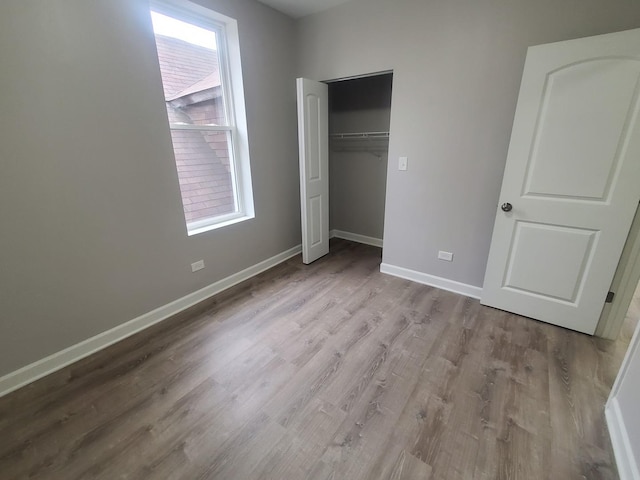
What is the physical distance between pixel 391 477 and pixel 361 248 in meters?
2.83

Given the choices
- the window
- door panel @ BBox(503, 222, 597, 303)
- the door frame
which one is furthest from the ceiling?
the door frame

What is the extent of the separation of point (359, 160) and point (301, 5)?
1.80 m

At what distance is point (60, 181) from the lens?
1680 millimetres

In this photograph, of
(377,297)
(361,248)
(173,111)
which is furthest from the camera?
(361,248)

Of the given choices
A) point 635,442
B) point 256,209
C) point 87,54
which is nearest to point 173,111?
point 87,54

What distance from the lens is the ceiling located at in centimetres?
255

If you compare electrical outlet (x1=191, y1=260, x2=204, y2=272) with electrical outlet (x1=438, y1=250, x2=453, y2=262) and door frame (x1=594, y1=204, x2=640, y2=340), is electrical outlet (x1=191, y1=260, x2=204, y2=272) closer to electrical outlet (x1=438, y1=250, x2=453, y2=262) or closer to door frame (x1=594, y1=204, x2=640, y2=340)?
electrical outlet (x1=438, y1=250, x2=453, y2=262)

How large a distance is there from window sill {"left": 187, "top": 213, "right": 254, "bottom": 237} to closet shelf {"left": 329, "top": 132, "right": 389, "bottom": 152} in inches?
69.3

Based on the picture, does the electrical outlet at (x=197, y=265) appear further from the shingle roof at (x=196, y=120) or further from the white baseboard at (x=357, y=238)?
the white baseboard at (x=357, y=238)

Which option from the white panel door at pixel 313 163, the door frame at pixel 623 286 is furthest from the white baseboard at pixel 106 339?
the door frame at pixel 623 286

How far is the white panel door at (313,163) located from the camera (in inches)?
111

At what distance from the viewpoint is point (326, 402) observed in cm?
156

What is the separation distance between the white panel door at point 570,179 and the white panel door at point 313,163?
5.85 feet

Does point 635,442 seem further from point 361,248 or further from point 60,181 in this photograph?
point 60,181
